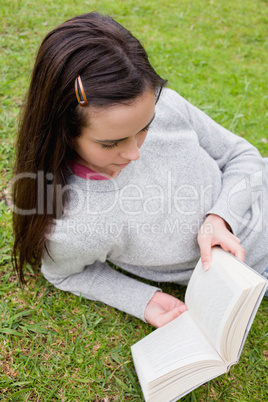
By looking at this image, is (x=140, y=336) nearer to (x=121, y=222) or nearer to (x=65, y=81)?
(x=121, y=222)

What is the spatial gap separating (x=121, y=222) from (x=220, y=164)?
64 cm

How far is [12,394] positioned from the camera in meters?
1.54

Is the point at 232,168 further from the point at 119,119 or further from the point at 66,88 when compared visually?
the point at 66,88

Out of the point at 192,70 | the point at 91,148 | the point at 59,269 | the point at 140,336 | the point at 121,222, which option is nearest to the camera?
the point at 91,148

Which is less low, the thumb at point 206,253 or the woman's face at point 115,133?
the woman's face at point 115,133

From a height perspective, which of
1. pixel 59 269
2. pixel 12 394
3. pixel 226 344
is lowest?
pixel 12 394

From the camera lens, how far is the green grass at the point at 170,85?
1.63m

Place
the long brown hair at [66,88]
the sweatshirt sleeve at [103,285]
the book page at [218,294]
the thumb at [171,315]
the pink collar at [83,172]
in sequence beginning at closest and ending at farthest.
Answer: the long brown hair at [66,88] → the book page at [218,294] → the pink collar at [83,172] → the thumb at [171,315] → the sweatshirt sleeve at [103,285]

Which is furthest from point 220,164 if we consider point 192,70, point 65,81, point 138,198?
point 192,70

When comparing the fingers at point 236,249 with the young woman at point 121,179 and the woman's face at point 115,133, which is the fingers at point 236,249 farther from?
the woman's face at point 115,133

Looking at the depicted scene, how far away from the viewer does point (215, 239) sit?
152 cm

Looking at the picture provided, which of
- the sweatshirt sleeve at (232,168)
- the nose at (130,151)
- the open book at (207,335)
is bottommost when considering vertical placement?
the open book at (207,335)

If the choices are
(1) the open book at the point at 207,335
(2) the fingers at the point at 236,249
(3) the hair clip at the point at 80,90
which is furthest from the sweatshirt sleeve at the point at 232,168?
(3) the hair clip at the point at 80,90

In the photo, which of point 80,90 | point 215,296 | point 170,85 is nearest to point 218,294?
point 215,296
